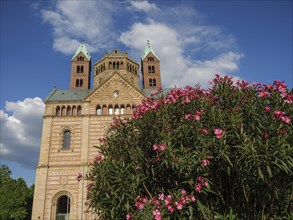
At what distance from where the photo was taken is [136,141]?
1180 centimetres

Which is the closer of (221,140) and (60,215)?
(221,140)

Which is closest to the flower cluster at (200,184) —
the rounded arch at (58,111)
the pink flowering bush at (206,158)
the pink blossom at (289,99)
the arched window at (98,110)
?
the pink flowering bush at (206,158)

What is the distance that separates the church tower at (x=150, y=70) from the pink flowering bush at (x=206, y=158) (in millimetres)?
40599

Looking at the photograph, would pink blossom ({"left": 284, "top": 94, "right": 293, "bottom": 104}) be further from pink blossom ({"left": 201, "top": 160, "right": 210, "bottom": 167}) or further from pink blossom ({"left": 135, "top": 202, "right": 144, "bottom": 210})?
pink blossom ({"left": 135, "top": 202, "right": 144, "bottom": 210})

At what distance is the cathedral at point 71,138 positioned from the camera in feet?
110

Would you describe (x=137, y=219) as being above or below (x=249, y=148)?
below

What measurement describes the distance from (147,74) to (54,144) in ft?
78.9

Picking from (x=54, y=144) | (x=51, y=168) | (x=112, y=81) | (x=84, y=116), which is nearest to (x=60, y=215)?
(x=51, y=168)

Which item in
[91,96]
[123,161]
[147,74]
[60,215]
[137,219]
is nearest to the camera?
[137,219]

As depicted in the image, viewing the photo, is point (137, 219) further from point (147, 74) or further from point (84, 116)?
point (147, 74)

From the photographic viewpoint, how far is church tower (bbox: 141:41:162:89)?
5272cm

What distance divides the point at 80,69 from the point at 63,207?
2542 cm

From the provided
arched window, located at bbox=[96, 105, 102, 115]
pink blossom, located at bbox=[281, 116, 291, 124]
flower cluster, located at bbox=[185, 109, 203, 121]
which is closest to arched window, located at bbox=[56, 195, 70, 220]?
arched window, located at bbox=[96, 105, 102, 115]

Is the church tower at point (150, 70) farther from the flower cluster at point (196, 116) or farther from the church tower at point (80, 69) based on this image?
the flower cluster at point (196, 116)
